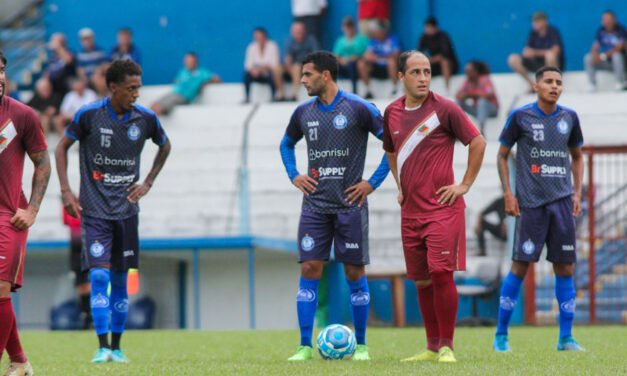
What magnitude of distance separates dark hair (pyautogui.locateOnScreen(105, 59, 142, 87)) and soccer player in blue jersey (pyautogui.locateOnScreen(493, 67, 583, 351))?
3180mm

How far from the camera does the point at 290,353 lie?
9.16 meters

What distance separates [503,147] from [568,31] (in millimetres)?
14771

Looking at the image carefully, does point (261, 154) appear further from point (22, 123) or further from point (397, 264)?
point (22, 123)

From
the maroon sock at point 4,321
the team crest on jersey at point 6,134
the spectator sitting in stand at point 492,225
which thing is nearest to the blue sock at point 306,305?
the maroon sock at point 4,321

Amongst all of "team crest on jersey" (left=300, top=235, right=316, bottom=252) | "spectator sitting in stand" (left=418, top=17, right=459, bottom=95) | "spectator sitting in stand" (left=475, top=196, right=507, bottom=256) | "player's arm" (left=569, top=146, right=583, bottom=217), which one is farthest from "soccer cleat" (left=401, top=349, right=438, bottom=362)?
"spectator sitting in stand" (left=418, top=17, right=459, bottom=95)

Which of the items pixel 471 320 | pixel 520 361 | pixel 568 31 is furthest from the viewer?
pixel 568 31

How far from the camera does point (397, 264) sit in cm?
1802

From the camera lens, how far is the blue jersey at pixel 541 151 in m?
8.80

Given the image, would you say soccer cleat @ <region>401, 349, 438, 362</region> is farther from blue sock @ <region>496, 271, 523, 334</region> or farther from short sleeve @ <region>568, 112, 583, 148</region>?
short sleeve @ <region>568, 112, 583, 148</region>

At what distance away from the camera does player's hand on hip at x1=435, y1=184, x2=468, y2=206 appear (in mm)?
7344

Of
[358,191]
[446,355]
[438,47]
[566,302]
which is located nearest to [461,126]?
[358,191]

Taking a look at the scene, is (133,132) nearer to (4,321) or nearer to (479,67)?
(4,321)

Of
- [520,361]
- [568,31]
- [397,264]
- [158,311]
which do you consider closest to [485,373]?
[520,361]

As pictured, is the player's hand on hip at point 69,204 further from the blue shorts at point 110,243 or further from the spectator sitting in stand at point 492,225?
the spectator sitting in stand at point 492,225
